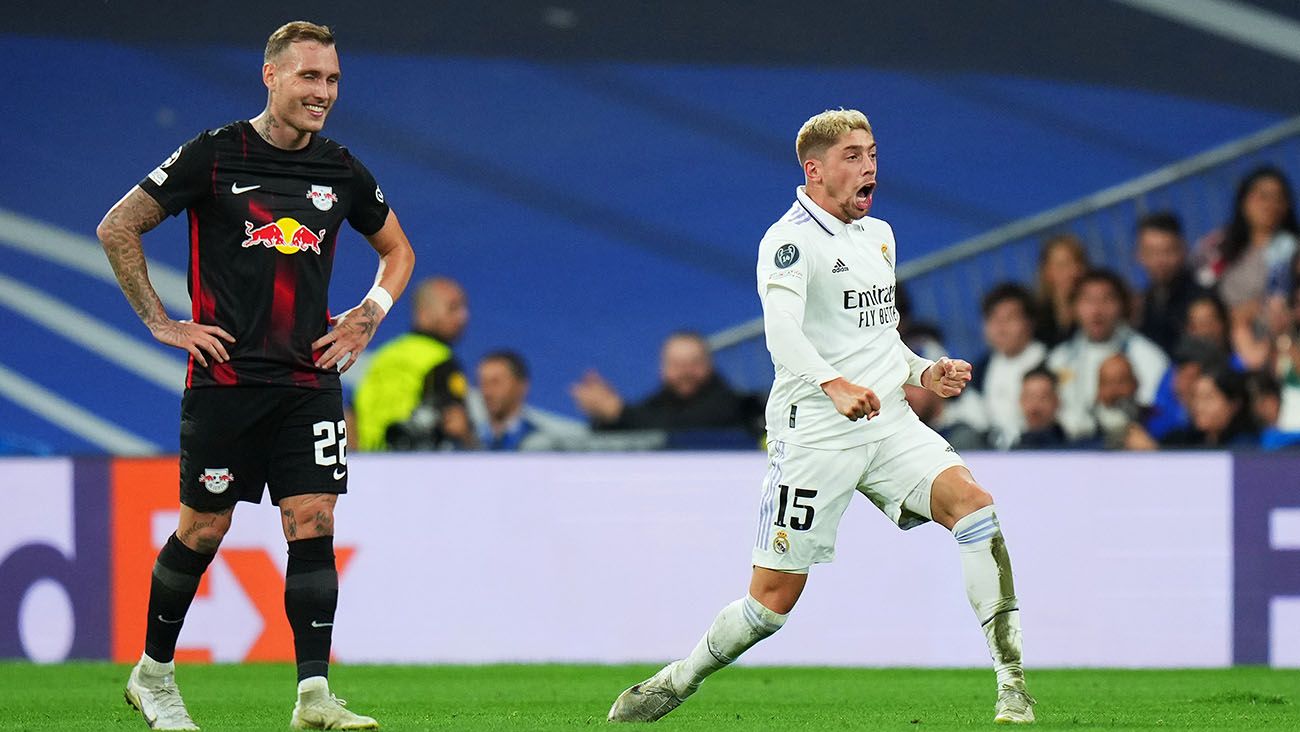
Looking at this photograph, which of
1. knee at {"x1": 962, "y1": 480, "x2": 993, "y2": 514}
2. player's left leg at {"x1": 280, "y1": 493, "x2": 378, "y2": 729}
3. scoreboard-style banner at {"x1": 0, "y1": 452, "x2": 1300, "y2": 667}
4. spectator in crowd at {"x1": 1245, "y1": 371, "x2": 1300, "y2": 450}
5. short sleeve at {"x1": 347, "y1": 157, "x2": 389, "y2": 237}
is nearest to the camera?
player's left leg at {"x1": 280, "y1": 493, "x2": 378, "y2": 729}

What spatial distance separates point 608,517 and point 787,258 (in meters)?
3.69

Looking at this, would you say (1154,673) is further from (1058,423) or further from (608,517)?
(608,517)

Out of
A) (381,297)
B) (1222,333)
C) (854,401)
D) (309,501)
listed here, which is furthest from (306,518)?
(1222,333)

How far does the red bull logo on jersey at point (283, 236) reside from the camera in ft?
18.9

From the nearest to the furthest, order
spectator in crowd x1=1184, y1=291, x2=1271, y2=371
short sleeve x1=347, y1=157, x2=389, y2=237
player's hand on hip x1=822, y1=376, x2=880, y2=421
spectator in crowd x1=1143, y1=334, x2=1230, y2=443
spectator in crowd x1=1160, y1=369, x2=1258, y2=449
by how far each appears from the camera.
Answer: player's hand on hip x1=822, y1=376, x2=880, y2=421
short sleeve x1=347, y1=157, x2=389, y2=237
spectator in crowd x1=1160, y1=369, x2=1258, y2=449
spectator in crowd x1=1143, y1=334, x2=1230, y2=443
spectator in crowd x1=1184, y1=291, x2=1271, y2=371

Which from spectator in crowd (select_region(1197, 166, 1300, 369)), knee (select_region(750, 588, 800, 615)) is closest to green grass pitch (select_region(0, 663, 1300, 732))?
knee (select_region(750, 588, 800, 615))

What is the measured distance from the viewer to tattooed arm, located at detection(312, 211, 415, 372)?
19.3 feet

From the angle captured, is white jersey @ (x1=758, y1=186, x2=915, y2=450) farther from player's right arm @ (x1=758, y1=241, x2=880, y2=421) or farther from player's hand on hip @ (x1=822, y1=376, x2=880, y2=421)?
player's hand on hip @ (x1=822, y1=376, x2=880, y2=421)

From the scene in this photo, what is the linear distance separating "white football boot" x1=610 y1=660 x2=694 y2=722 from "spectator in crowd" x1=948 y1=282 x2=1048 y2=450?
15.9 ft

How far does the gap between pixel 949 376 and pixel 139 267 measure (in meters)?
2.48

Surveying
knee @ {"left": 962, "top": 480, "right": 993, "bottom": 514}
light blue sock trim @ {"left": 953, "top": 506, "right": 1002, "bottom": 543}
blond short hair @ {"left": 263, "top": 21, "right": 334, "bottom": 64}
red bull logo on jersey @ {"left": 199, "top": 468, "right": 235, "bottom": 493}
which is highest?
blond short hair @ {"left": 263, "top": 21, "right": 334, "bottom": 64}

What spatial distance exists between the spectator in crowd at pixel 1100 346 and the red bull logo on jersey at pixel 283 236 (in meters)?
5.59

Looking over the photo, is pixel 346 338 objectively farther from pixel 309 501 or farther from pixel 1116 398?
pixel 1116 398

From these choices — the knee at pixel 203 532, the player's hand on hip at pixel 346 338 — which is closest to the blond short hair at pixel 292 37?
the player's hand on hip at pixel 346 338
